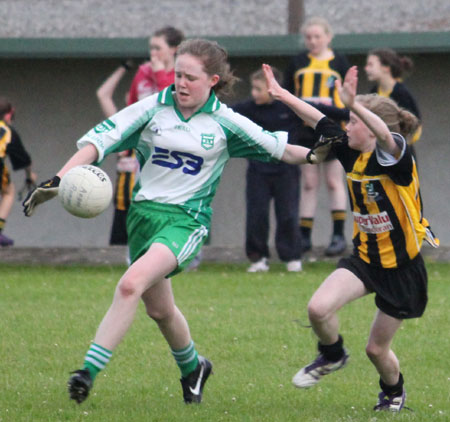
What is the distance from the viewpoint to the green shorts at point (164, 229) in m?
5.61

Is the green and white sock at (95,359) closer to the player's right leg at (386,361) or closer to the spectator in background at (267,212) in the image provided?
the player's right leg at (386,361)

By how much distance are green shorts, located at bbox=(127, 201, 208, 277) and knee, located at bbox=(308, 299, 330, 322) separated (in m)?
0.72

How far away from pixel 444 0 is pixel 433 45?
6.01 ft

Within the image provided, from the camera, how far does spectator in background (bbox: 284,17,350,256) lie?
36.4 ft

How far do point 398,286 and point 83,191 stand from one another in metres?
1.78

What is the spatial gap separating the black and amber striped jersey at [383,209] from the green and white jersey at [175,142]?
564 millimetres

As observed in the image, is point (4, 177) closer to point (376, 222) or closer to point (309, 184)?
point (309, 184)

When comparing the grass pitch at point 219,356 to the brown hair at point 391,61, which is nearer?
the grass pitch at point 219,356

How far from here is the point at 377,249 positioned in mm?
5715

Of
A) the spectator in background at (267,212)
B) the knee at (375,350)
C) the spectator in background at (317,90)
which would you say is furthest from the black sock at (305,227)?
the knee at (375,350)

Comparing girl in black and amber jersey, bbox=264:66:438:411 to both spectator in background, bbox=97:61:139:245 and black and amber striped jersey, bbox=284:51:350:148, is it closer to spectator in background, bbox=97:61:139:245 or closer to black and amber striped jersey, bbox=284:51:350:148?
black and amber striped jersey, bbox=284:51:350:148

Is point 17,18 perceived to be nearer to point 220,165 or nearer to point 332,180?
point 332,180

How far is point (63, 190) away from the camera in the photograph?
A: 5.33 m

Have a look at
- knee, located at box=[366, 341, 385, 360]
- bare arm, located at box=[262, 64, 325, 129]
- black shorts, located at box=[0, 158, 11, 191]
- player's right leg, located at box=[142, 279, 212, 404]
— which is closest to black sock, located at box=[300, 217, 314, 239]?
black shorts, located at box=[0, 158, 11, 191]
